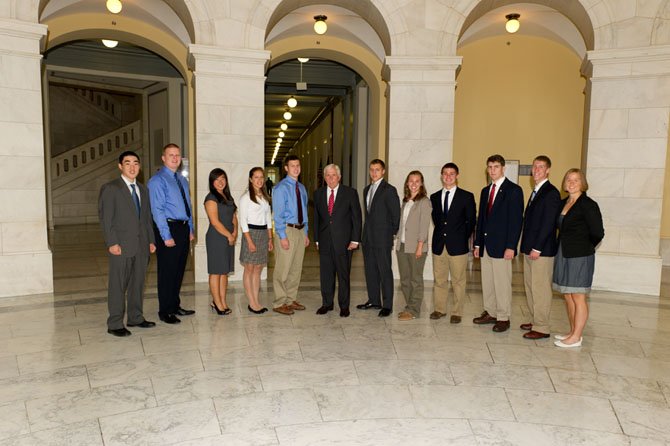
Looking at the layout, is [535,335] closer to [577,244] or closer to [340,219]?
[577,244]

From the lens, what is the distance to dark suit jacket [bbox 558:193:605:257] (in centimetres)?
471

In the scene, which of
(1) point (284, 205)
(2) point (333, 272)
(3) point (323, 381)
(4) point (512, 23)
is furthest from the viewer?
(4) point (512, 23)

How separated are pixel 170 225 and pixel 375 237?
2200 millimetres

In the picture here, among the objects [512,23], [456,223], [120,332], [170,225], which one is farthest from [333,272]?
[512,23]

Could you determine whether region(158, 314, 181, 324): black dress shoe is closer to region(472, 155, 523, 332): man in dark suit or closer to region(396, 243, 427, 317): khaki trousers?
region(396, 243, 427, 317): khaki trousers

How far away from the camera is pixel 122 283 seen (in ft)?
16.9

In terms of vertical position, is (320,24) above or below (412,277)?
above

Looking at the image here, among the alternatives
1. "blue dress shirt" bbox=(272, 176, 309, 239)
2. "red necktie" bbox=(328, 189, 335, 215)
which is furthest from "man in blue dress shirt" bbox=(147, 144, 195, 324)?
"red necktie" bbox=(328, 189, 335, 215)

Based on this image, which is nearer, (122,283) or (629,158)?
(122,283)

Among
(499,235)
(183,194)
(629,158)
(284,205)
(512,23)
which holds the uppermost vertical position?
(512,23)

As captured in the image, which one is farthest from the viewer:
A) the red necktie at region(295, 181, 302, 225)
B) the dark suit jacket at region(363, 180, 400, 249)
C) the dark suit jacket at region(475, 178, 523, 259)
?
the red necktie at region(295, 181, 302, 225)

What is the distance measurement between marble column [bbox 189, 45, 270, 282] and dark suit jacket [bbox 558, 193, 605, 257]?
4.58 meters

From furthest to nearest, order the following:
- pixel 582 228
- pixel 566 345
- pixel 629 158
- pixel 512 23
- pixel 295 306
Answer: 1. pixel 512 23
2. pixel 629 158
3. pixel 295 306
4. pixel 566 345
5. pixel 582 228

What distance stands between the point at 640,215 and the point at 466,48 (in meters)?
4.96
